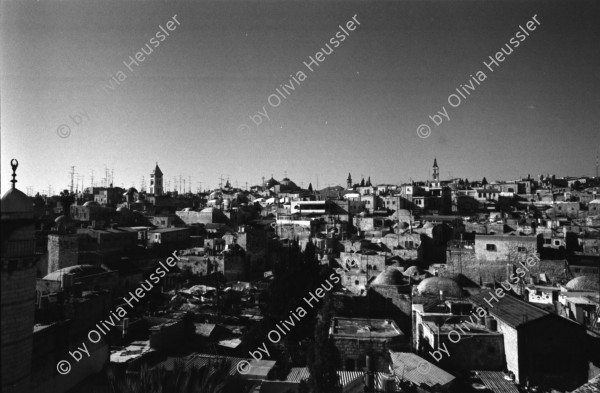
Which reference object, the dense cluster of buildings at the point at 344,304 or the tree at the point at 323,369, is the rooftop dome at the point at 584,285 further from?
the tree at the point at 323,369

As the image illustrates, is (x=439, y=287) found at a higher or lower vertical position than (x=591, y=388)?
lower

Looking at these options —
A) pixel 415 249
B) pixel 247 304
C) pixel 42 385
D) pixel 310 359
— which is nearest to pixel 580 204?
pixel 415 249

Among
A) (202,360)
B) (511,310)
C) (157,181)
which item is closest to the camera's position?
(202,360)

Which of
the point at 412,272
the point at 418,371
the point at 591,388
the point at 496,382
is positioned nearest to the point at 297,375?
the point at 418,371

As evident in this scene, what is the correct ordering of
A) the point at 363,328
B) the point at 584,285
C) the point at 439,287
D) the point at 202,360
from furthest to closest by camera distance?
the point at 439,287 → the point at 584,285 → the point at 363,328 → the point at 202,360

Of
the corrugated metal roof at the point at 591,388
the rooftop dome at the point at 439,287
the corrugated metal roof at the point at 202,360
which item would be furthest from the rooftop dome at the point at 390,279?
the corrugated metal roof at the point at 591,388

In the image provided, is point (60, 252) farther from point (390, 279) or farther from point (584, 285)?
point (584, 285)

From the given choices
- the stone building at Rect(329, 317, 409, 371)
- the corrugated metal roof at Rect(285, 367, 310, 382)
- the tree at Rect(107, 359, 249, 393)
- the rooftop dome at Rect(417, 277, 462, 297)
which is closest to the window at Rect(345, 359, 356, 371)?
the stone building at Rect(329, 317, 409, 371)
